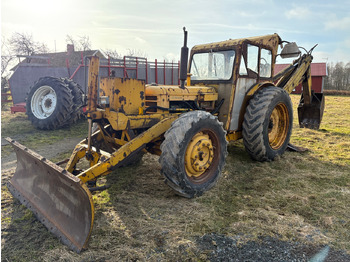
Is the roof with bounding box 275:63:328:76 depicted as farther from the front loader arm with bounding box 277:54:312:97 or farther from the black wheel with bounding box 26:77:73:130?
the black wheel with bounding box 26:77:73:130

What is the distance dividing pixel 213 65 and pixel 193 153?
2.10 m

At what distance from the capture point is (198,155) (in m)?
3.79

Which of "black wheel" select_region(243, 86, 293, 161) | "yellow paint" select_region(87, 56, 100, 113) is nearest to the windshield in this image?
"black wheel" select_region(243, 86, 293, 161)

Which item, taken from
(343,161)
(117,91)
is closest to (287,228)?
(117,91)

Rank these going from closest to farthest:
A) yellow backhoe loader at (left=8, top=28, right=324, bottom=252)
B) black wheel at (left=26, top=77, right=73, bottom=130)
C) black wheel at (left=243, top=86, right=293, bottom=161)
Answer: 1. yellow backhoe loader at (left=8, top=28, right=324, bottom=252)
2. black wheel at (left=243, top=86, right=293, bottom=161)
3. black wheel at (left=26, top=77, right=73, bottom=130)

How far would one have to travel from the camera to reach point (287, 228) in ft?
9.89

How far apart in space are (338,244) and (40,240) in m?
3.12

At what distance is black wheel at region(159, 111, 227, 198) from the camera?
137 inches

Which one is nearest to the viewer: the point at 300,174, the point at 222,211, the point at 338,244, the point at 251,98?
the point at 338,244

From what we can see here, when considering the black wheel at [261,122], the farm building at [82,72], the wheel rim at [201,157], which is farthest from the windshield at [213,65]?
the farm building at [82,72]

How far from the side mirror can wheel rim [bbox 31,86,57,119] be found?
6.64 meters

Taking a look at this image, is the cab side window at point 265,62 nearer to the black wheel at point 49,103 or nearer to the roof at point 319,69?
the black wheel at point 49,103

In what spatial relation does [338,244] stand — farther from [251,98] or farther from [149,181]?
[251,98]

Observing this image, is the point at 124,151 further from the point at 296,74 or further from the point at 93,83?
the point at 296,74
